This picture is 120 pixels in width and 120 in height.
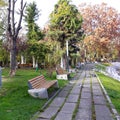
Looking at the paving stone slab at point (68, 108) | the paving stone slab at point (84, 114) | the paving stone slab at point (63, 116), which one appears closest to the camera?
the paving stone slab at point (63, 116)

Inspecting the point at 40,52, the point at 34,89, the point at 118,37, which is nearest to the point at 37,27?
the point at 40,52

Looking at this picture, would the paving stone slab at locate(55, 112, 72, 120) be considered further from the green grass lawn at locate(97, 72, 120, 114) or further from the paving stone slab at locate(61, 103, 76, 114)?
the green grass lawn at locate(97, 72, 120, 114)

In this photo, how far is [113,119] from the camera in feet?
25.8

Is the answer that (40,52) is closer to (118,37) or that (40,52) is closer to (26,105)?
(118,37)

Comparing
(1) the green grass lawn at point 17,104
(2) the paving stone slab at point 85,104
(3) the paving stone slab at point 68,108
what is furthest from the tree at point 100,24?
(3) the paving stone slab at point 68,108

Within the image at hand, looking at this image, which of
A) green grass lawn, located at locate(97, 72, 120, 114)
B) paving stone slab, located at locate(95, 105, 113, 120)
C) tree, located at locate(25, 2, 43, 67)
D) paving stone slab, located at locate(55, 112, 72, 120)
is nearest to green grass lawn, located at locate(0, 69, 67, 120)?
paving stone slab, located at locate(55, 112, 72, 120)

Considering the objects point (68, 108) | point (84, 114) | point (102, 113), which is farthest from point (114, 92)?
point (84, 114)

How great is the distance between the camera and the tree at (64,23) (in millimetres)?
37656

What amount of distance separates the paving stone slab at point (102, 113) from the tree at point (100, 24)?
1775 inches

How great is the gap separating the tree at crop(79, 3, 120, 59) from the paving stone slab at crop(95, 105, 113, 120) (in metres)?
45.1

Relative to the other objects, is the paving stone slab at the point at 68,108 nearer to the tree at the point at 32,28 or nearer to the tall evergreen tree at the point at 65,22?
the tall evergreen tree at the point at 65,22

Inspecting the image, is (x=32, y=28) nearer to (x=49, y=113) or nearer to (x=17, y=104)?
(x=17, y=104)

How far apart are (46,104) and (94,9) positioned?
48.4 meters

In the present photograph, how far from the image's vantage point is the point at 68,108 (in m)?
9.20
